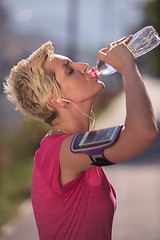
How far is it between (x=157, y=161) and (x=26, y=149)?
299 centimetres

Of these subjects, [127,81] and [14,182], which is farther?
[14,182]

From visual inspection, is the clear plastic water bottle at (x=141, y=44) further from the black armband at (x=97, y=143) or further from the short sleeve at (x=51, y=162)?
the black armband at (x=97, y=143)

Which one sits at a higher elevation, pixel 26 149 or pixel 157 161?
pixel 26 149

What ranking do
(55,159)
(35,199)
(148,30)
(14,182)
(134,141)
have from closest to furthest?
(134,141) → (55,159) → (35,199) → (148,30) → (14,182)

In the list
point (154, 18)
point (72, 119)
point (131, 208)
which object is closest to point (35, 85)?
point (72, 119)

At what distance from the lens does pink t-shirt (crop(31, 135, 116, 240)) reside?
2381 mm

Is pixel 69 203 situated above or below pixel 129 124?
below

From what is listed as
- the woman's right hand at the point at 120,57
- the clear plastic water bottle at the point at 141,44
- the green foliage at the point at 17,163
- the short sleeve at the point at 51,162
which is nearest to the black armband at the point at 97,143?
the short sleeve at the point at 51,162

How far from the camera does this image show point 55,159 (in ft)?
7.60

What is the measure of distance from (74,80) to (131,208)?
4255 mm

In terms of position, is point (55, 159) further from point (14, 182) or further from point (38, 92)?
point (14, 182)

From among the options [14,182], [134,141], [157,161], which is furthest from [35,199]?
[157,161]

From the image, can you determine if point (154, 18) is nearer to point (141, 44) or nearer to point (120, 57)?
point (141, 44)

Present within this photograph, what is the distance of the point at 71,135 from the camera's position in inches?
92.5
